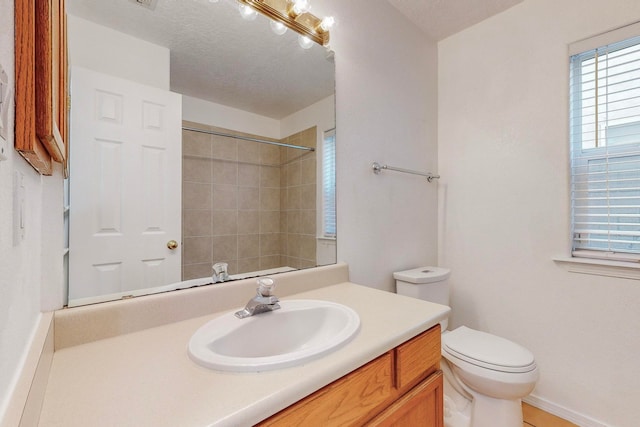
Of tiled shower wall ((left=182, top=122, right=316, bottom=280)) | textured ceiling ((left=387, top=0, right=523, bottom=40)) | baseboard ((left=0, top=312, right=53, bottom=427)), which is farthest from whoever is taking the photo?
textured ceiling ((left=387, top=0, right=523, bottom=40))

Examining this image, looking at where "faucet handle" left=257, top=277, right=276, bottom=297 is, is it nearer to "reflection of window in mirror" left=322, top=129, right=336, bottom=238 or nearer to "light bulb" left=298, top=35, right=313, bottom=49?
"reflection of window in mirror" left=322, top=129, right=336, bottom=238

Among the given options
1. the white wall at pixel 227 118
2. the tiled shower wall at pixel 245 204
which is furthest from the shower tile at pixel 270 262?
the white wall at pixel 227 118

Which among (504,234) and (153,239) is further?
(504,234)

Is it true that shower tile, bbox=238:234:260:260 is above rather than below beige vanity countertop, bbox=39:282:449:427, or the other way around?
above

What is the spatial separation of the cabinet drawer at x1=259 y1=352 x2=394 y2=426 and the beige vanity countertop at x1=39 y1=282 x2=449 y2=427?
27mm

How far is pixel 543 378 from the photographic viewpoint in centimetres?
162

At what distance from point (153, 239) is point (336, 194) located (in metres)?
0.81

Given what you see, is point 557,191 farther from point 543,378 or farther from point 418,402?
point 418,402

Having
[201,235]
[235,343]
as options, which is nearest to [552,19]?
[201,235]

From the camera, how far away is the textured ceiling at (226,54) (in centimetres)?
89

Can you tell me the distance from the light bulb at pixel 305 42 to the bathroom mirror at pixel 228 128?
0.02 meters

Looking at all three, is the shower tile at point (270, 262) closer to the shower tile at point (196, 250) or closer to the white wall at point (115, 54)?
the shower tile at point (196, 250)

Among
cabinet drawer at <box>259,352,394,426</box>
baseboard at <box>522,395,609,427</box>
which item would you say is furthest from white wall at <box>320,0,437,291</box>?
baseboard at <box>522,395,609,427</box>

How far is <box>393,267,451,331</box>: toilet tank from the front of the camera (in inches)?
62.5
